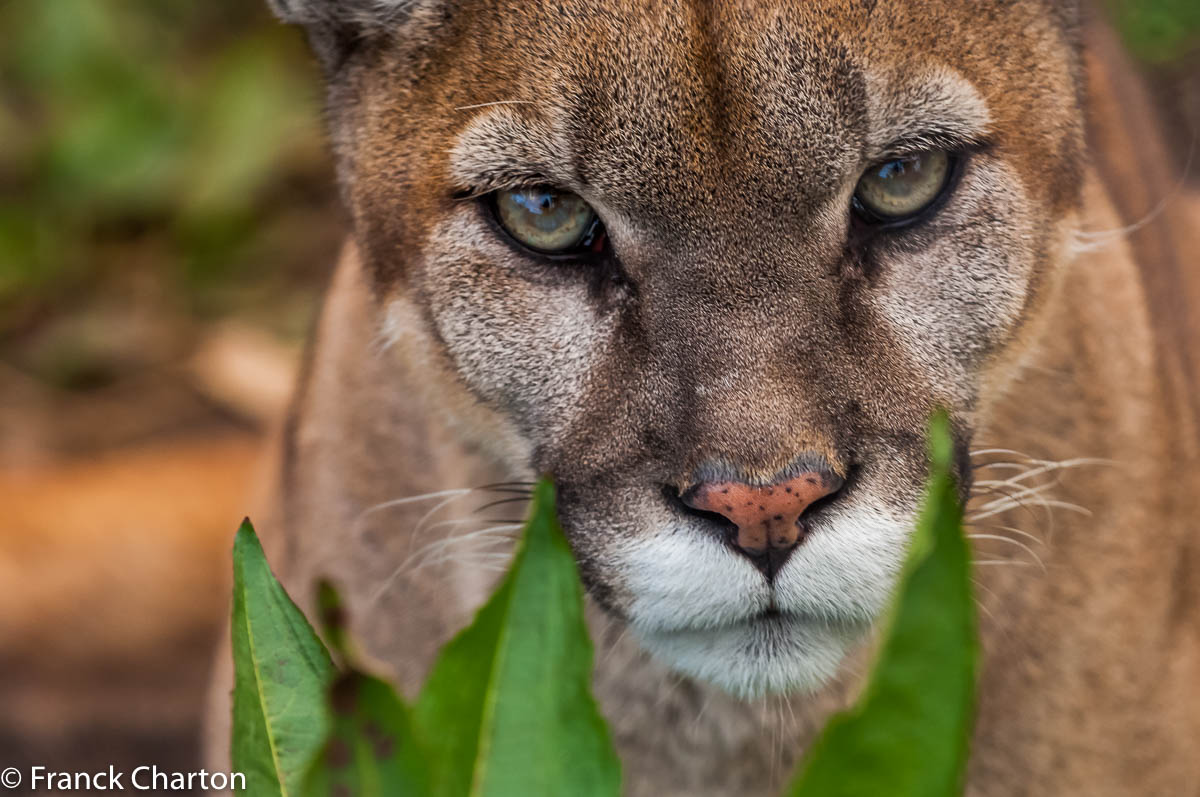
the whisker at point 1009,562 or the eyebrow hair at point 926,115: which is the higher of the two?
the eyebrow hair at point 926,115

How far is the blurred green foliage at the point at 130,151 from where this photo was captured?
4738 millimetres

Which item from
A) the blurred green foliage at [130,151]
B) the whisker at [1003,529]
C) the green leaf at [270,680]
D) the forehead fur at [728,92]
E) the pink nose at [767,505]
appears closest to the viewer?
the green leaf at [270,680]

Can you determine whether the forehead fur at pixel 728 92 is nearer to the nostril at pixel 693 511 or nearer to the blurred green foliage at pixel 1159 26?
the nostril at pixel 693 511

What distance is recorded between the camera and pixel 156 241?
16.0 ft

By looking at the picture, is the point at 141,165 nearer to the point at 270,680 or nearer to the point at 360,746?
the point at 270,680

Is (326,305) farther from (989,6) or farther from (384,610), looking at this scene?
(989,6)

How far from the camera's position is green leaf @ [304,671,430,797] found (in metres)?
1.12

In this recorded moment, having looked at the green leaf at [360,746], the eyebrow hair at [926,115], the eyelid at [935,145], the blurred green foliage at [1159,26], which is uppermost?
the eyebrow hair at [926,115]

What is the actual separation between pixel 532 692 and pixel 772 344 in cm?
70

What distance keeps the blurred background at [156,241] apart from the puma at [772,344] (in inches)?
73.8

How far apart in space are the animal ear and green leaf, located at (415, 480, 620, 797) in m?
1.11

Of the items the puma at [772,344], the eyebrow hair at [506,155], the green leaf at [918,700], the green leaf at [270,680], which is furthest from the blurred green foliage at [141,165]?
the green leaf at [918,700]

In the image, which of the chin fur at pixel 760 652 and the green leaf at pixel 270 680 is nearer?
the green leaf at pixel 270 680

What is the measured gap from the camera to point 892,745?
1044mm
